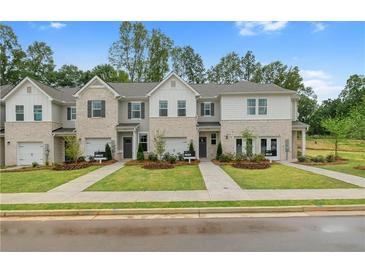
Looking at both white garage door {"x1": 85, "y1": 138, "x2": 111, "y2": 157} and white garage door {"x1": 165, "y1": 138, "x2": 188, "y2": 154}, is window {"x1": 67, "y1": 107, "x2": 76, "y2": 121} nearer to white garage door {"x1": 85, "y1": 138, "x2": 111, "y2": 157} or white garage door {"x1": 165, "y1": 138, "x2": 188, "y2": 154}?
white garage door {"x1": 85, "y1": 138, "x2": 111, "y2": 157}

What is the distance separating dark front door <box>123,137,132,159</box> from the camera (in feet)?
80.3

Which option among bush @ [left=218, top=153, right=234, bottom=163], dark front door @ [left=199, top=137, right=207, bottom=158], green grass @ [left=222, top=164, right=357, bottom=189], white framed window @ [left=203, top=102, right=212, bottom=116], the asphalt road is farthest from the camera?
white framed window @ [left=203, top=102, right=212, bottom=116]

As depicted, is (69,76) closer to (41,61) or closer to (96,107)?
(41,61)

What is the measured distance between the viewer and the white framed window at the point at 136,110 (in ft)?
80.1

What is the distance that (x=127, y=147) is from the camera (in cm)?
2458

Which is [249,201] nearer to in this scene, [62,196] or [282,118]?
[62,196]

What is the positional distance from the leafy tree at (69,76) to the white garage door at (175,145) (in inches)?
1214

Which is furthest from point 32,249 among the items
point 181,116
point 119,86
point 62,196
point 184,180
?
point 119,86

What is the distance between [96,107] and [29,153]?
292 inches

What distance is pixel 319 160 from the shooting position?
20672mm

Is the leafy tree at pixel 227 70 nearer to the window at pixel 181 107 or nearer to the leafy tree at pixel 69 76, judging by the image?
the leafy tree at pixel 69 76

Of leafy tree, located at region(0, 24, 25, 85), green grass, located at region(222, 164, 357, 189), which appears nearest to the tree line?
leafy tree, located at region(0, 24, 25, 85)

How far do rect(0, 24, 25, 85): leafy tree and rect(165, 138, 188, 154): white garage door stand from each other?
110 feet

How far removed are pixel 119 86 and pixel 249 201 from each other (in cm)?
2201
